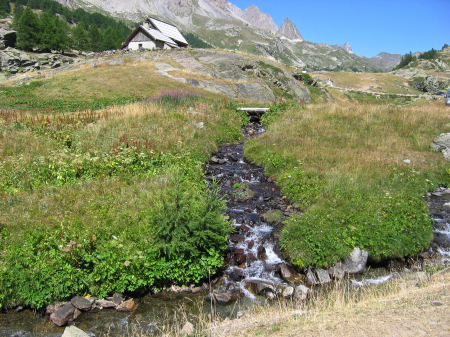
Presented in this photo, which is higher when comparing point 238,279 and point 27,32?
point 27,32

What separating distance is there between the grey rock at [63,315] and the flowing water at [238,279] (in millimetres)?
124

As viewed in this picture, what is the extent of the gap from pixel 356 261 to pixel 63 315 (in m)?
7.86

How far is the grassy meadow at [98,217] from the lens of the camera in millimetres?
7367

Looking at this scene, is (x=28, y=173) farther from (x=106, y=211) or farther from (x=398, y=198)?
(x=398, y=198)

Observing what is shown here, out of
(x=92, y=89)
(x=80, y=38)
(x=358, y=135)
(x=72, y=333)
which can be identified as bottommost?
(x=72, y=333)

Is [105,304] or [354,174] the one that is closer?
[105,304]

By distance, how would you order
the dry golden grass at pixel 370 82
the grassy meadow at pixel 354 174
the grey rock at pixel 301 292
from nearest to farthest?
the grey rock at pixel 301 292, the grassy meadow at pixel 354 174, the dry golden grass at pixel 370 82

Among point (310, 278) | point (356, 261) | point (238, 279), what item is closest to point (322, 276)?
point (310, 278)

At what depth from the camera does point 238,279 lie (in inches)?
336

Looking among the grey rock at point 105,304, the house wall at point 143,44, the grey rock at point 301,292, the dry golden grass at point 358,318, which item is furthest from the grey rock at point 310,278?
the house wall at point 143,44

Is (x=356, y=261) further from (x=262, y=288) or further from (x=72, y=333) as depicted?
(x=72, y=333)

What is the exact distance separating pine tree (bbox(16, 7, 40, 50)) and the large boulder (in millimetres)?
95744

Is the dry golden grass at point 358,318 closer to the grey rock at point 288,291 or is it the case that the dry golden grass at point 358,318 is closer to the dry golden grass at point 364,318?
the dry golden grass at point 364,318

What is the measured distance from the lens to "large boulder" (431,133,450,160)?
16484 mm
